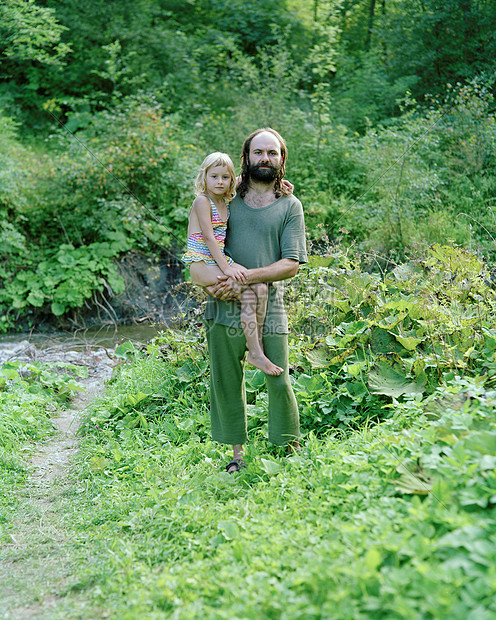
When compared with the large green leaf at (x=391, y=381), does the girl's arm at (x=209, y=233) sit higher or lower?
higher

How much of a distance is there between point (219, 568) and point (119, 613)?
447 mm

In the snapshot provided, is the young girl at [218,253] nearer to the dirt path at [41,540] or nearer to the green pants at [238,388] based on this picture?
the green pants at [238,388]

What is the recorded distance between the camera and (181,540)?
271 cm

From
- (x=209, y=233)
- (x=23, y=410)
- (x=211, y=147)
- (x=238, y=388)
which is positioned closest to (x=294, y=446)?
(x=238, y=388)

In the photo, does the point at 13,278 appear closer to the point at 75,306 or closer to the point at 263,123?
the point at 75,306

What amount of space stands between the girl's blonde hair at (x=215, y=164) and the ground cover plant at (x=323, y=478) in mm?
1461

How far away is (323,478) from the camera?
284cm

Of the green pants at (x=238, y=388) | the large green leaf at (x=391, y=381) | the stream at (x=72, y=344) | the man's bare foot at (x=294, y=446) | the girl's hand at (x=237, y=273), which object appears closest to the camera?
the girl's hand at (x=237, y=273)

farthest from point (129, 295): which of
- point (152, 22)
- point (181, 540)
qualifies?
point (152, 22)

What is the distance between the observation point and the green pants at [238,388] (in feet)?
10.4

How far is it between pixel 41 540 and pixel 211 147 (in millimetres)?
7885

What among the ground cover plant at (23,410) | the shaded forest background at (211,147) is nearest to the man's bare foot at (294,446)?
the ground cover plant at (23,410)

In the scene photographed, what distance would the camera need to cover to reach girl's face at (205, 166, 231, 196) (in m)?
3.06

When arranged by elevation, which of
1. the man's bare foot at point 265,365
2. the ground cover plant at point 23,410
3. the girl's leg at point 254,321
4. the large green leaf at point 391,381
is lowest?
the ground cover plant at point 23,410
